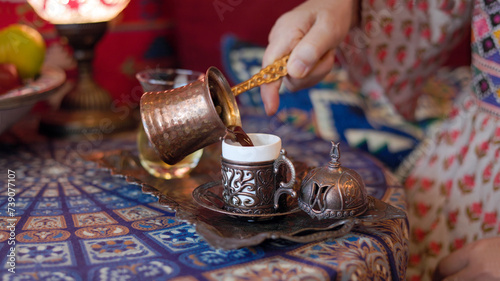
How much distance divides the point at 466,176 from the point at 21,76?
3.18 feet

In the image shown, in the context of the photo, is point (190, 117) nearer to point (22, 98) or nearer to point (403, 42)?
point (22, 98)

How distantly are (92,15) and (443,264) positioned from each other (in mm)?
879

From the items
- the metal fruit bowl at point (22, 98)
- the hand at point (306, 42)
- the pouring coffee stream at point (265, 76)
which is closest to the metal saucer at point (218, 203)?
the pouring coffee stream at point (265, 76)

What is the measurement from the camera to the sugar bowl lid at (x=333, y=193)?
61cm

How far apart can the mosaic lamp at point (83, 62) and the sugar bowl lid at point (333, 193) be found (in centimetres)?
69

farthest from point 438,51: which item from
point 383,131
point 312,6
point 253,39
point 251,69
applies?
point 253,39

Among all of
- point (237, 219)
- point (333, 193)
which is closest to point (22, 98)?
point (237, 219)

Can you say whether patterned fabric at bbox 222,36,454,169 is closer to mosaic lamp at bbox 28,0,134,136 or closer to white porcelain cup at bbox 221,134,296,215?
mosaic lamp at bbox 28,0,134,136

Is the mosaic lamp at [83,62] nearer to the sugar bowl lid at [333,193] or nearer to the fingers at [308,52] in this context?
the fingers at [308,52]

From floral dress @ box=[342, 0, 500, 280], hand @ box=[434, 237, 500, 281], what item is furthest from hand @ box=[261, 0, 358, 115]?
hand @ box=[434, 237, 500, 281]

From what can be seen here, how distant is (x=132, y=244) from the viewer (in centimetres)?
62

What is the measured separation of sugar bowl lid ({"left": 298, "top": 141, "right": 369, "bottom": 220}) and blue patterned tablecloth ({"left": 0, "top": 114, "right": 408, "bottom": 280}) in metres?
0.04

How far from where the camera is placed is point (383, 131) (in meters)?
1.35

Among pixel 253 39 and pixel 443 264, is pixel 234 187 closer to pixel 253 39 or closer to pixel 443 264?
pixel 443 264
